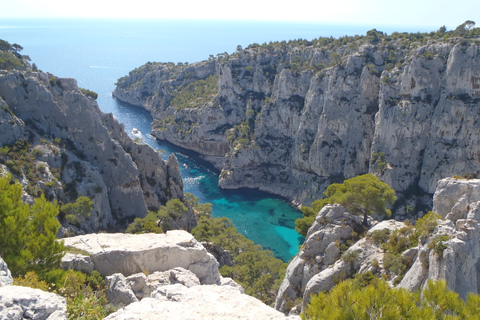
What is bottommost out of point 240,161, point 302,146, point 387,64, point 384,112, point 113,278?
point 240,161

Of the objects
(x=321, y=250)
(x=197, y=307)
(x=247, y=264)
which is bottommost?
(x=247, y=264)

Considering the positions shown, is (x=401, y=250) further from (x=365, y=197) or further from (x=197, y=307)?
(x=197, y=307)

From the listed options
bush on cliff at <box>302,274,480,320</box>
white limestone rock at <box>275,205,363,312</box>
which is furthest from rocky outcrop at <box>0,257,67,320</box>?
white limestone rock at <box>275,205,363,312</box>

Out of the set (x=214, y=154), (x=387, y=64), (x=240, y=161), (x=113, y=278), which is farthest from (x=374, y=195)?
(x=214, y=154)

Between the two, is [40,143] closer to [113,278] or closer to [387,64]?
[113,278]

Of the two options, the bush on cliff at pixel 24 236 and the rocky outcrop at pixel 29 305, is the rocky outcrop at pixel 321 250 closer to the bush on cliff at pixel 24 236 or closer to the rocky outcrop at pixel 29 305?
the bush on cliff at pixel 24 236

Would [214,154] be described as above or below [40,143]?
below

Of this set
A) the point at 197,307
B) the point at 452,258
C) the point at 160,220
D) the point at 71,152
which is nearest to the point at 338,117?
the point at 160,220
